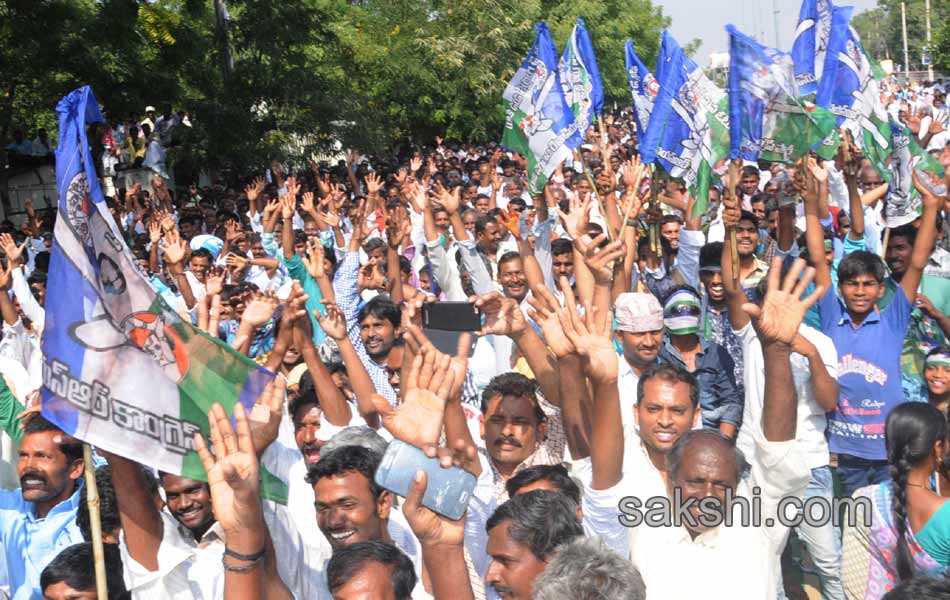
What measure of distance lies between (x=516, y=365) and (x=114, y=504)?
7.06 ft

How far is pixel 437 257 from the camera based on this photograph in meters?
6.93

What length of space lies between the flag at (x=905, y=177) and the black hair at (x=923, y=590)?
404 centimetres

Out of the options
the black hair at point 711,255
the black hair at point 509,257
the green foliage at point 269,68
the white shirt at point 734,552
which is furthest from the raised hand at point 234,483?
the green foliage at point 269,68

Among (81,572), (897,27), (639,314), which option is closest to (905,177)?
(639,314)

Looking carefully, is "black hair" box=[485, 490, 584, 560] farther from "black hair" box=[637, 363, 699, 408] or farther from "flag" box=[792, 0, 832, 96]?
"flag" box=[792, 0, 832, 96]

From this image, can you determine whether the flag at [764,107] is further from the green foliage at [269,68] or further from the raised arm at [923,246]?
the green foliage at [269,68]

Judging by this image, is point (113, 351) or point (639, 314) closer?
point (113, 351)

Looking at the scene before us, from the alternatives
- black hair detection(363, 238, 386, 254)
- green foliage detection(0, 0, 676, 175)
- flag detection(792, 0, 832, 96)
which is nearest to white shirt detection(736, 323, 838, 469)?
flag detection(792, 0, 832, 96)

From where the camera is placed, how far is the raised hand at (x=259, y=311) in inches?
156

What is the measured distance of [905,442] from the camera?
3627 millimetres

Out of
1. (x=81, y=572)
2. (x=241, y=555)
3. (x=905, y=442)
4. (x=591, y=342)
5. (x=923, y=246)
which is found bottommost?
(x=81, y=572)

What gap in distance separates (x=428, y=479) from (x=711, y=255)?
3399 millimetres

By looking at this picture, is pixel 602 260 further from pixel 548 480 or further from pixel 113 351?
pixel 113 351

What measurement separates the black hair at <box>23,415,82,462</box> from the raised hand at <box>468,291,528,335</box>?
5.11 ft
